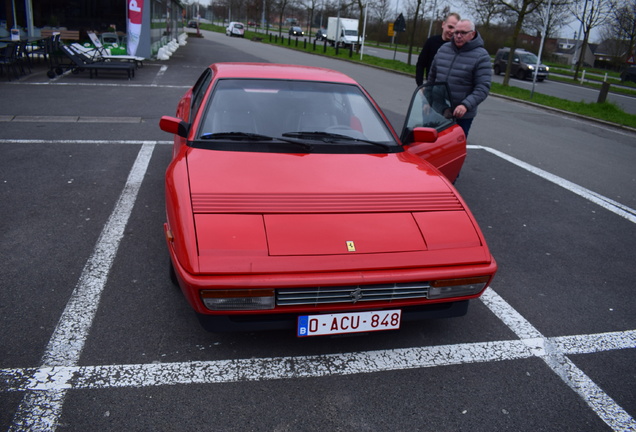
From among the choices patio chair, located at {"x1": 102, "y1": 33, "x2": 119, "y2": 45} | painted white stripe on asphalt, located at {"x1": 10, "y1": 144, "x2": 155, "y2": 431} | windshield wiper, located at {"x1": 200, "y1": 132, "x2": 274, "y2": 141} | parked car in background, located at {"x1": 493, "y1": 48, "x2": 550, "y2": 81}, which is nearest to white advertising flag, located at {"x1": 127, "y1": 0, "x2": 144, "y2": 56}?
patio chair, located at {"x1": 102, "y1": 33, "x2": 119, "y2": 45}

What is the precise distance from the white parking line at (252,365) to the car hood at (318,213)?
633 mm

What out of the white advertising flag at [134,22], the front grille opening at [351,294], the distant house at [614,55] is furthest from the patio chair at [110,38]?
the distant house at [614,55]

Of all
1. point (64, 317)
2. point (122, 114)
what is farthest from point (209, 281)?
point (122, 114)

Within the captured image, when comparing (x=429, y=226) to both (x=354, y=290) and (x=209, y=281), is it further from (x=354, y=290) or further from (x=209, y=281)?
(x=209, y=281)

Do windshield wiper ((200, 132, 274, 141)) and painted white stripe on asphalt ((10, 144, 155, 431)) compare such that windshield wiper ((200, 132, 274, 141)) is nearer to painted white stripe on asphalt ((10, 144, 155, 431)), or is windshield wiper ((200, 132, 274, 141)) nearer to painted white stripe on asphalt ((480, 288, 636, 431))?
painted white stripe on asphalt ((10, 144, 155, 431))

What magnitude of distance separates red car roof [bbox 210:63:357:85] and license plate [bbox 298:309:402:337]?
2.25 meters

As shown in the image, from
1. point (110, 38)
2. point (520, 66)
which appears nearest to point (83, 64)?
point (110, 38)

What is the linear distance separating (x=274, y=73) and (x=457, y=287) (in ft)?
7.97

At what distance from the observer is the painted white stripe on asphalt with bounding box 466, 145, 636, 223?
591 cm

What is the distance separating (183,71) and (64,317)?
1563 cm

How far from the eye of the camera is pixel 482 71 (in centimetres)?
549

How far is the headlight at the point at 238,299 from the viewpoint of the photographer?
251cm

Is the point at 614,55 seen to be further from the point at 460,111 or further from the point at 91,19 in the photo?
the point at 460,111

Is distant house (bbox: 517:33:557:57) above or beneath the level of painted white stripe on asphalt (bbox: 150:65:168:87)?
above
